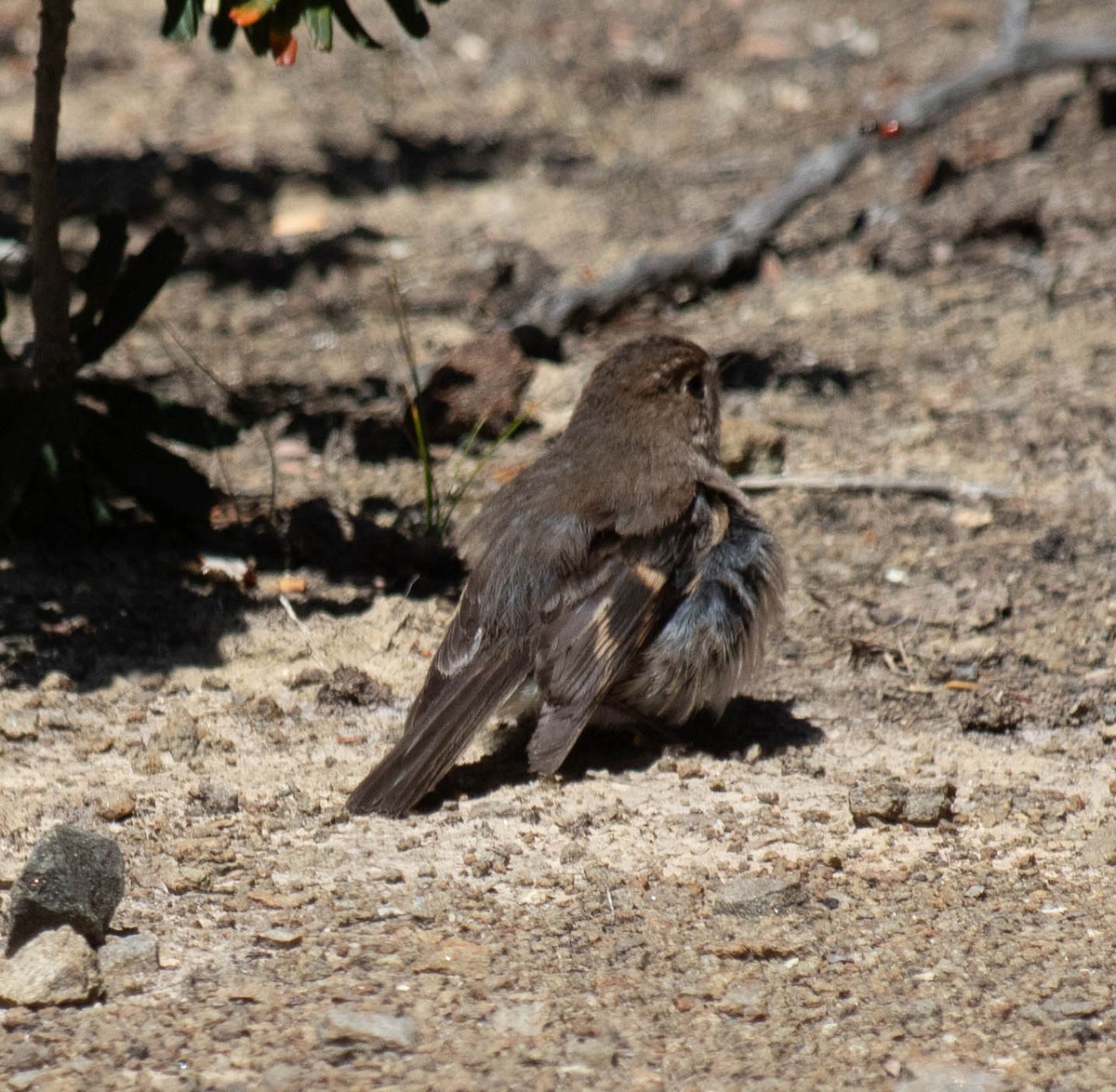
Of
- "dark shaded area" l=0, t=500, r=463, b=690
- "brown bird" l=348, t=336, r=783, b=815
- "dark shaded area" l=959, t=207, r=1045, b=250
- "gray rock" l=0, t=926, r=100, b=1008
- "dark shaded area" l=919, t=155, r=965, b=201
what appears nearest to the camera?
"gray rock" l=0, t=926, r=100, b=1008

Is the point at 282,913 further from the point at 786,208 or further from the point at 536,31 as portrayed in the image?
the point at 536,31

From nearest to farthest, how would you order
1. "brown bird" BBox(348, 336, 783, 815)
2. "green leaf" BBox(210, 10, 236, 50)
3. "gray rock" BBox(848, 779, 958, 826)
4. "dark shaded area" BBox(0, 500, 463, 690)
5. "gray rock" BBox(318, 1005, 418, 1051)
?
"gray rock" BBox(318, 1005, 418, 1051)
"gray rock" BBox(848, 779, 958, 826)
"brown bird" BBox(348, 336, 783, 815)
"green leaf" BBox(210, 10, 236, 50)
"dark shaded area" BBox(0, 500, 463, 690)

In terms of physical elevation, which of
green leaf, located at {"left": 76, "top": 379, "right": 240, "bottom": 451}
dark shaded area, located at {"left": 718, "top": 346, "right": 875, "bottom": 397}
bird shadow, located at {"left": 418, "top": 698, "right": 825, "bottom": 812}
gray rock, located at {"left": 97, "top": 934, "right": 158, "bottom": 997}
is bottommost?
gray rock, located at {"left": 97, "top": 934, "right": 158, "bottom": 997}

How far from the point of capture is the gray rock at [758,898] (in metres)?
3.62

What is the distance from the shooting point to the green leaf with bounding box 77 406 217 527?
5043mm

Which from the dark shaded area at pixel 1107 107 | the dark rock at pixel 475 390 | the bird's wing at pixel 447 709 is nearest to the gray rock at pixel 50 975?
the bird's wing at pixel 447 709

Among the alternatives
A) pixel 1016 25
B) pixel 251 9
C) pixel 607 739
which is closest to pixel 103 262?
pixel 251 9

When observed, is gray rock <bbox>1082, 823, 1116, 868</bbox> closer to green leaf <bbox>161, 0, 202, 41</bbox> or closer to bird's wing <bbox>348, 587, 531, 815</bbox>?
bird's wing <bbox>348, 587, 531, 815</bbox>

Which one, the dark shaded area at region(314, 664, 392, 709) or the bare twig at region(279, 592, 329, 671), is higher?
the bare twig at region(279, 592, 329, 671)

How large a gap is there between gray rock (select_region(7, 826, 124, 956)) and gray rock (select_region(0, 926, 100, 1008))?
2.3 inches

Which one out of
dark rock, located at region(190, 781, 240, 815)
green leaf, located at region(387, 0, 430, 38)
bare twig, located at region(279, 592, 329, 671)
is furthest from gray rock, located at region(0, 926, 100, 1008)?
green leaf, located at region(387, 0, 430, 38)

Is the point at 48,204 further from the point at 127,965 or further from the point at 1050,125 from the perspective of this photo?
the point at 1050,125

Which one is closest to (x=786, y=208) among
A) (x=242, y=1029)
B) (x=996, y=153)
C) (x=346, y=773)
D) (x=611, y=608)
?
(x=996, y=153)

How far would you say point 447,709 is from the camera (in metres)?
4.15
